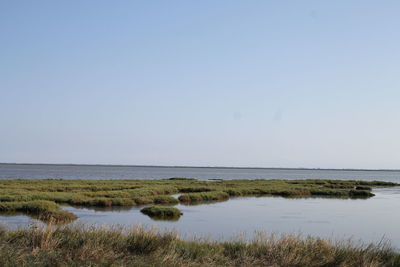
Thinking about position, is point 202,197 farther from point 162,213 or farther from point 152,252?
point 152,252

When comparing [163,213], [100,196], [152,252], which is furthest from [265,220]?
[152,252]

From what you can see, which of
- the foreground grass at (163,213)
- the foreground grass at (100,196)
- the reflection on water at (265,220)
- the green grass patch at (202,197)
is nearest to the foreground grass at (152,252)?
the foreground grass at (100,196)

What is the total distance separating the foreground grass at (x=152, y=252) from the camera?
36.6ft

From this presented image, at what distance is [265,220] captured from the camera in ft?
99.6

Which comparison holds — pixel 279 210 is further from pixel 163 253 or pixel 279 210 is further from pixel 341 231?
pixel 163 253

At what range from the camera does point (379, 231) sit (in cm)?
2680

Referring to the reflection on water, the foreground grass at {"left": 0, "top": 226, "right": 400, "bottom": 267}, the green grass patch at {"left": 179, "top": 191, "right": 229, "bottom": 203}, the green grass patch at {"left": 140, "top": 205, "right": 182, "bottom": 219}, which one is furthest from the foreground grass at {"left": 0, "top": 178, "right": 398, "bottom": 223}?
the foreground grass at {"left": 0, "top": 226, "right": 400, "bottom": 267}

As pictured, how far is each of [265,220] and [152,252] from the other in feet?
61.2

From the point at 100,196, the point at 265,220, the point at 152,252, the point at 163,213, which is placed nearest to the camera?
the point at 152,252

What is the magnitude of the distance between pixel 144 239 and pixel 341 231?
16437 millimetres

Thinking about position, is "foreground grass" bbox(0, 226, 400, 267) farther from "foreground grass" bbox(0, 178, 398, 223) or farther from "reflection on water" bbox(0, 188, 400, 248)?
"reflection on water" bbox(0, 188, 400, 248)

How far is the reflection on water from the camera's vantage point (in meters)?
25.1

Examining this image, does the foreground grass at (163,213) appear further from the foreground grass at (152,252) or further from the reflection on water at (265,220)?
the foreground grass at (152,252)

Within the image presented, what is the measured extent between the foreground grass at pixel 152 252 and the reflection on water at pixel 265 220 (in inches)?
315
